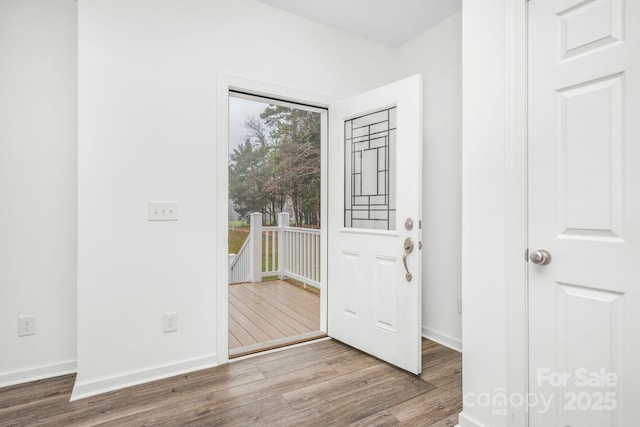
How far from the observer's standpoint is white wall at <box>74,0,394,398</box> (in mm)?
1987

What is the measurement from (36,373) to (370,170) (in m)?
2.64

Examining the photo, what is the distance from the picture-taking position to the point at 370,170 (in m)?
2.57

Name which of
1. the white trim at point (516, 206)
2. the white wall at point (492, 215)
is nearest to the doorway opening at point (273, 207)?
the white wall at point (492, 215)

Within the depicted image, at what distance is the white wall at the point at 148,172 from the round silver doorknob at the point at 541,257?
191cm

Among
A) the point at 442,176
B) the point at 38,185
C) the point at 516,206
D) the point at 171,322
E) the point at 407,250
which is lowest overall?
the point at 171,322

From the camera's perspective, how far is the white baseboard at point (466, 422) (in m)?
1.58

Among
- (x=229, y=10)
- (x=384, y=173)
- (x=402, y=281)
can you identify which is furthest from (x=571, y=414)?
(x=229, y=10)

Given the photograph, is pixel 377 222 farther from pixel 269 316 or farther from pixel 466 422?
pixel 269 316

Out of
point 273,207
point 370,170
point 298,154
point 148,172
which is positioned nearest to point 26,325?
point 148,172

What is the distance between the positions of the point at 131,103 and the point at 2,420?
187cm

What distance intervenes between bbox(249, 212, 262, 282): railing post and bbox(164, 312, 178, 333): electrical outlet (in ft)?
9.22

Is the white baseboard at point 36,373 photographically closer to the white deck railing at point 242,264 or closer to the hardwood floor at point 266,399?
the hardwood floor at point 266,399

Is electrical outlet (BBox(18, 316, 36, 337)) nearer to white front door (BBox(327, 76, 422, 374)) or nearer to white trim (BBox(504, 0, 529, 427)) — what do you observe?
white front door (BBox(327, 76, 422, 374))

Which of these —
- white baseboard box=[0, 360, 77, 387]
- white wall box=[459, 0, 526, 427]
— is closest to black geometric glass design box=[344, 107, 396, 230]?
white wall box=[459, 0, 526, 427]
